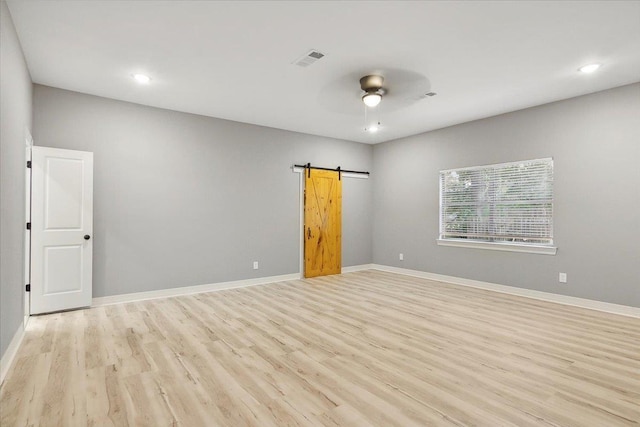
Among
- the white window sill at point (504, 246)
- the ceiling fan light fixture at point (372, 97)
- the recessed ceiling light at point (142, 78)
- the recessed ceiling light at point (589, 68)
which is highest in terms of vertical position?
the recessed ceiling light at point (589, 68)

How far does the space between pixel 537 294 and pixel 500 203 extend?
150 cm

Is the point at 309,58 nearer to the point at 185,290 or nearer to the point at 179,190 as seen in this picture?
the point at 179,190

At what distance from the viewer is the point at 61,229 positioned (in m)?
4.15

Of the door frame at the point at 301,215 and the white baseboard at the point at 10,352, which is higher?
the door frame at the point at 301,215

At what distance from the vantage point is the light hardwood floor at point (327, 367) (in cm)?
202

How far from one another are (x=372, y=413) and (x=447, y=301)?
121 inches

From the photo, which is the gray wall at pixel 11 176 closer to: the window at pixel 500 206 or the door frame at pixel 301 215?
the door frame at pixel 301 215

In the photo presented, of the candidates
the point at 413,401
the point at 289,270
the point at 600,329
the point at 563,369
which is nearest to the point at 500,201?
the point at 600,329

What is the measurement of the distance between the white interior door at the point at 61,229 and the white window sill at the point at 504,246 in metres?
5.70

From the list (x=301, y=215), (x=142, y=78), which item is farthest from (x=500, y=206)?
(x=142, y=78)

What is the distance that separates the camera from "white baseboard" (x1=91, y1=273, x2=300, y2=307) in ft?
15.1

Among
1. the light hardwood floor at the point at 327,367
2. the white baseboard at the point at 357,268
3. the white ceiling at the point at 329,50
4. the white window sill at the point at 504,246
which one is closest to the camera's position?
the light hardwood floor at the point at 327,367

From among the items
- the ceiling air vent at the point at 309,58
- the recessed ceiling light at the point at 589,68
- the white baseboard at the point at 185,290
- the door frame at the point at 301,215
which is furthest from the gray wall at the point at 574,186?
the ceiling air vent at the point at 309,58

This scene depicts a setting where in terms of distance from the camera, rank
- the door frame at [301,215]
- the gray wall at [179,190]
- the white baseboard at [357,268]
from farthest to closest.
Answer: the white baseboard at [357,268]
the door frame at [301,215]
the gray wall at [179,190]
